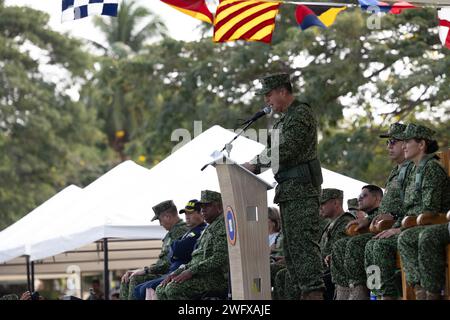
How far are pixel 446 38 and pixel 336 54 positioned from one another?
10.2m

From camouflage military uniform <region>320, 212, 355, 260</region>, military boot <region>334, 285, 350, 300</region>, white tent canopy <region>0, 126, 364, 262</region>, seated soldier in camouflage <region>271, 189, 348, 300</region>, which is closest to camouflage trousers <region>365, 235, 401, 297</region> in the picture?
military boot <region>334, 285, 350, 300</region>

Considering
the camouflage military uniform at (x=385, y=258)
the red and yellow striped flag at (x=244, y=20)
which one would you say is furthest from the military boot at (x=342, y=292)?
the red and yellow striped flag at (x=244, y=20)

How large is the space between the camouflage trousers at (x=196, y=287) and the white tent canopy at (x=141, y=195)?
276 cm

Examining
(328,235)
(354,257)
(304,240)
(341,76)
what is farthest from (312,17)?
(341,76)

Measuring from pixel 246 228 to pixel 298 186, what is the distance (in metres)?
0.56

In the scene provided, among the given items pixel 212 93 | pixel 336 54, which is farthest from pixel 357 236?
pixel 212 93

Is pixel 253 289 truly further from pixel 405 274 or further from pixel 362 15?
pixel 362 15

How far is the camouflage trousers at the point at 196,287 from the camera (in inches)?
328

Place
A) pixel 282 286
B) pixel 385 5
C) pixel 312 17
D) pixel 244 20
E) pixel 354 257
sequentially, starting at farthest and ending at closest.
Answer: pixel 312 17
pixel 244 20
pixel 385 5
pixel 282 286
pixel 354 257

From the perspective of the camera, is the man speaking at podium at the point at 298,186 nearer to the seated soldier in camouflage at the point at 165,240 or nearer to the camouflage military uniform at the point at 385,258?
the camouflage military uniform at the point at 385,258

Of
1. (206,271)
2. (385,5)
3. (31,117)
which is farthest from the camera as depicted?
(31,117)

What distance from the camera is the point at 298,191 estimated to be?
682 cm

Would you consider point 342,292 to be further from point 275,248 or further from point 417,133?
point 275,248
